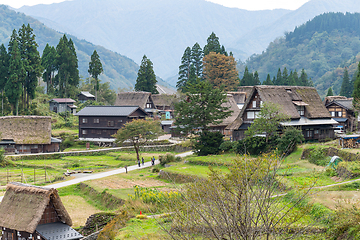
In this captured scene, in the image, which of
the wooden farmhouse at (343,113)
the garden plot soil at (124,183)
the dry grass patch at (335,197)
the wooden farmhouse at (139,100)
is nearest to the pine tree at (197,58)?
the wooden farmhouse at (139,100)

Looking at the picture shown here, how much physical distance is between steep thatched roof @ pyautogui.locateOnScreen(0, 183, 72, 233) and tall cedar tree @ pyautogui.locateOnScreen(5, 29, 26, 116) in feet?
136

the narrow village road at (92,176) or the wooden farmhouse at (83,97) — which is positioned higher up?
the wooden farmhouse at (83,97)

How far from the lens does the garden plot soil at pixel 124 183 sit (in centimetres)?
2624

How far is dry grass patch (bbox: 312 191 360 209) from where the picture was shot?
1454 centimetres

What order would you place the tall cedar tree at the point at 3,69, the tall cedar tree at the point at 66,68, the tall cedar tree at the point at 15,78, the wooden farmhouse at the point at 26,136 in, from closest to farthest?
the wooden farmhouse at the point at 26,136 → the tall cedar tree at the point at 15,78 → the tall cedar tree at the point at 3,69 → the tall cedar tree at the point at 66,68

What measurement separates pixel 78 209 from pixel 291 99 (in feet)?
76.9

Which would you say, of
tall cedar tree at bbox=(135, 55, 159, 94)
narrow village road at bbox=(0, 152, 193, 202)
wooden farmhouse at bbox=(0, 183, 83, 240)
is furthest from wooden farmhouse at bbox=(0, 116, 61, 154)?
wooden farmhouse at bbox=(0, 183, 83, 240)

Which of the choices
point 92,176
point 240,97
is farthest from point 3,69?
point 240,97

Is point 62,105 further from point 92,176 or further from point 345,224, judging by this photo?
point 345,224

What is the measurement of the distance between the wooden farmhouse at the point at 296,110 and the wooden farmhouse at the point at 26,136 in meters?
24.2

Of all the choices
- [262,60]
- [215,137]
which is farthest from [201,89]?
[262,60]

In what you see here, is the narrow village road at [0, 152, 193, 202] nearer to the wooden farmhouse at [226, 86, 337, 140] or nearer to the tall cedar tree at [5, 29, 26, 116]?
the wooden farmhouse at [226, 86, 337, 140]

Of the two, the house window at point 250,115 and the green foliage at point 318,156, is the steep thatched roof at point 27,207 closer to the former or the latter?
the green foliage at point 318,156

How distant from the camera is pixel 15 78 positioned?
52031mm
